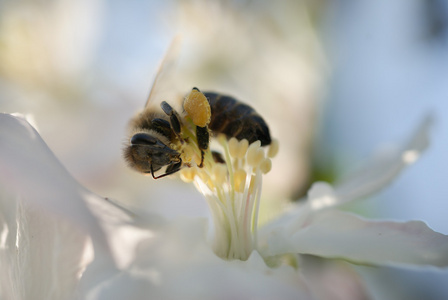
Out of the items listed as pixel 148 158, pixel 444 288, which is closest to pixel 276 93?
pixel 444 288

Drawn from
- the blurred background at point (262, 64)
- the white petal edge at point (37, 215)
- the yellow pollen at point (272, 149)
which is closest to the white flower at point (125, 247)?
the white petal edge at point (37, 215)

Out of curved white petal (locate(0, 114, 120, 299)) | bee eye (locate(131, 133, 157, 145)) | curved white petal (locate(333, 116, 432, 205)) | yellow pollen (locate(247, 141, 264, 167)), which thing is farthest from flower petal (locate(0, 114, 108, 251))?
curved white petal (locate(333, 116, 432, 205))

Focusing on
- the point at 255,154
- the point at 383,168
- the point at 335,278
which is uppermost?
the point at 255,154

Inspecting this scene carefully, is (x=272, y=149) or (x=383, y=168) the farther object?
(x=383, y=168)

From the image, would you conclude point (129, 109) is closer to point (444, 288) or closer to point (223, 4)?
point (223, 4)

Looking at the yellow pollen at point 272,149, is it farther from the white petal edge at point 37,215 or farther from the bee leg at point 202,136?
the white petal edge at point 37,215

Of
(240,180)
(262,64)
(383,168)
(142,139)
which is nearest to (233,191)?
(240,180)

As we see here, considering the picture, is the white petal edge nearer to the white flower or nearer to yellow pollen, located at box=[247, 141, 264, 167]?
the white flower

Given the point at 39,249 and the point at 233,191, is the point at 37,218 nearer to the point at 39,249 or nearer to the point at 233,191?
the point at 39,249
